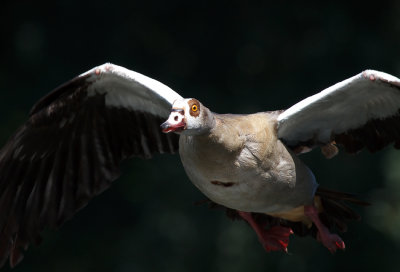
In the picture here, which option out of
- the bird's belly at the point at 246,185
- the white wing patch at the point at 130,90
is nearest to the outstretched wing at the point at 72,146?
the white wing patch at the point at 130,90

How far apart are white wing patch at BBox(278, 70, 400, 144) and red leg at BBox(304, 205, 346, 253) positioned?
1.26 ft

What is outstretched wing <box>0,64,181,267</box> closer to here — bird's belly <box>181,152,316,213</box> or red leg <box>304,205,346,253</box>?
bird's belly <box>181,152,316,213</box>

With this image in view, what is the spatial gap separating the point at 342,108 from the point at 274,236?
2.86 feet

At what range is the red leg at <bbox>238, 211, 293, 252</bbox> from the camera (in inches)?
201

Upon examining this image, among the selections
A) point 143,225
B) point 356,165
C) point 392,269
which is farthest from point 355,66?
point 143,225

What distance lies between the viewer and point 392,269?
28.1 ft

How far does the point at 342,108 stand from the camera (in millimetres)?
4742

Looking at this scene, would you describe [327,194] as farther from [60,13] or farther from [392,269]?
[60,13]

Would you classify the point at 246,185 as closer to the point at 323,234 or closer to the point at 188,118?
the point at 188,118

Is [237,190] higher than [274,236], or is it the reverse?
[237,190]

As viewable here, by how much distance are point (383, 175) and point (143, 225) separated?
2.52 metres

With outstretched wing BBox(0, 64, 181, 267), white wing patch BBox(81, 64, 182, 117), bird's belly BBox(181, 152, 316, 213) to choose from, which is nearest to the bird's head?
bird's belly BBox(181, 152, 316, 213)

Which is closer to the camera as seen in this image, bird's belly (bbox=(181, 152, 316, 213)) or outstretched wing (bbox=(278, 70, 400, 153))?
bird's belly (bbox=(181, 152, 316, 213))

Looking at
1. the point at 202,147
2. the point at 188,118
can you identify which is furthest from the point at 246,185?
the point at 188,118
